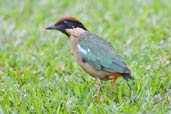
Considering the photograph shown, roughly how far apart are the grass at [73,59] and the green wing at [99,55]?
32cm

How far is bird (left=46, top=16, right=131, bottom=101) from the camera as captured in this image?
6590 mm

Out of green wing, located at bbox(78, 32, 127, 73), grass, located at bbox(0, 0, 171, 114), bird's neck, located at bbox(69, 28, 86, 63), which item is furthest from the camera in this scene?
bird's neck, located at bbox(69, 28, 86, 63)

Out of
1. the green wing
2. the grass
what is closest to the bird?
the green wing

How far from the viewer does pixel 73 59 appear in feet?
27.1

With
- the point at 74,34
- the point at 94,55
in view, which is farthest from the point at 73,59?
the point at 94,55

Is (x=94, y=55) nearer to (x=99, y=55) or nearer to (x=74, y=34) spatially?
(x=99, y=55)

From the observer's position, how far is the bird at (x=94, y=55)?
6.59m

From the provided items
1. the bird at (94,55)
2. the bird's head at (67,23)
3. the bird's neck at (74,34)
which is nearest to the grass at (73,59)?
the bird at (94,55)

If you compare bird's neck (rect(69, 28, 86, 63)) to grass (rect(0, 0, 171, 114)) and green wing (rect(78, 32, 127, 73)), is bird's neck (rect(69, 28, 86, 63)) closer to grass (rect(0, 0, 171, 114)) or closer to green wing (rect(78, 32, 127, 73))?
green wing (rect(78, 32, 127, 73))

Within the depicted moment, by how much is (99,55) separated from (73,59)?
159 cm

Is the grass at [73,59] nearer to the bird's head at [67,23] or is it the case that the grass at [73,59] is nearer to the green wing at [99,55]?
the green wing at [99,55]

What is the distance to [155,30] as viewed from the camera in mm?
9031

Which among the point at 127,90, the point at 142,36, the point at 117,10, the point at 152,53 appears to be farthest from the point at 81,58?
the point at 117,10

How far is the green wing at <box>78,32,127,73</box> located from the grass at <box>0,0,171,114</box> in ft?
1.05
